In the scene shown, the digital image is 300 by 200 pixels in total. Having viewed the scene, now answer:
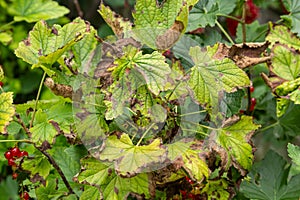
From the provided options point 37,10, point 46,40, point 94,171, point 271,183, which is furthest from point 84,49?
point 37,10

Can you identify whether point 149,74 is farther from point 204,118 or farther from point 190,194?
point 190,194

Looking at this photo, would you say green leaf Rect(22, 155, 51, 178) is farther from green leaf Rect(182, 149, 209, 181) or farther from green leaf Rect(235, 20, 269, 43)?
green leaf Rect(235, 20, 269, 43)

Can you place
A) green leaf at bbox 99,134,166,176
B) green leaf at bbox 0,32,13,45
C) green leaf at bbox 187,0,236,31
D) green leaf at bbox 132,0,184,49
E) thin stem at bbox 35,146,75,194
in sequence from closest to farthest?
green leaf at bbox 99,134,166,176, green leaf at bbox 132,0,184,49, thin stem at bbox 35,146,75,194, green leaf at bbox 187,0,236,31, green leaf at bbox 0,32,13,45

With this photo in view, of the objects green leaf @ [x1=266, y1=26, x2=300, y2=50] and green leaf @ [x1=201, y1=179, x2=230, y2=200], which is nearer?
green leaf @ [x1=201, y1=179, x2=230, y2=200]

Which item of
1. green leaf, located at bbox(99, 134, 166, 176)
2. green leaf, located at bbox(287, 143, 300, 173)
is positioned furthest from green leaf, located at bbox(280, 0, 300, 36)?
green leaf, located at bbox(99, 134, 166, 176)

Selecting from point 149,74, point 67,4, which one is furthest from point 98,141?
point 67,4

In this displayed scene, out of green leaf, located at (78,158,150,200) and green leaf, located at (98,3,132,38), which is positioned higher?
green leaf, located at (98,3,132,38)

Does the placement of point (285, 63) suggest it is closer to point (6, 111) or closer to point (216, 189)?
point (216, 189)

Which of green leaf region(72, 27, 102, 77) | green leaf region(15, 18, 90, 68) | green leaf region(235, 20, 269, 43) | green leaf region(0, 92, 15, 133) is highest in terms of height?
green leaf region(15, 18, 90, 68)

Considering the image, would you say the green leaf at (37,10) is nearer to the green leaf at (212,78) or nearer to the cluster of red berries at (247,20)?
the cluster of red berries at (247,20)
